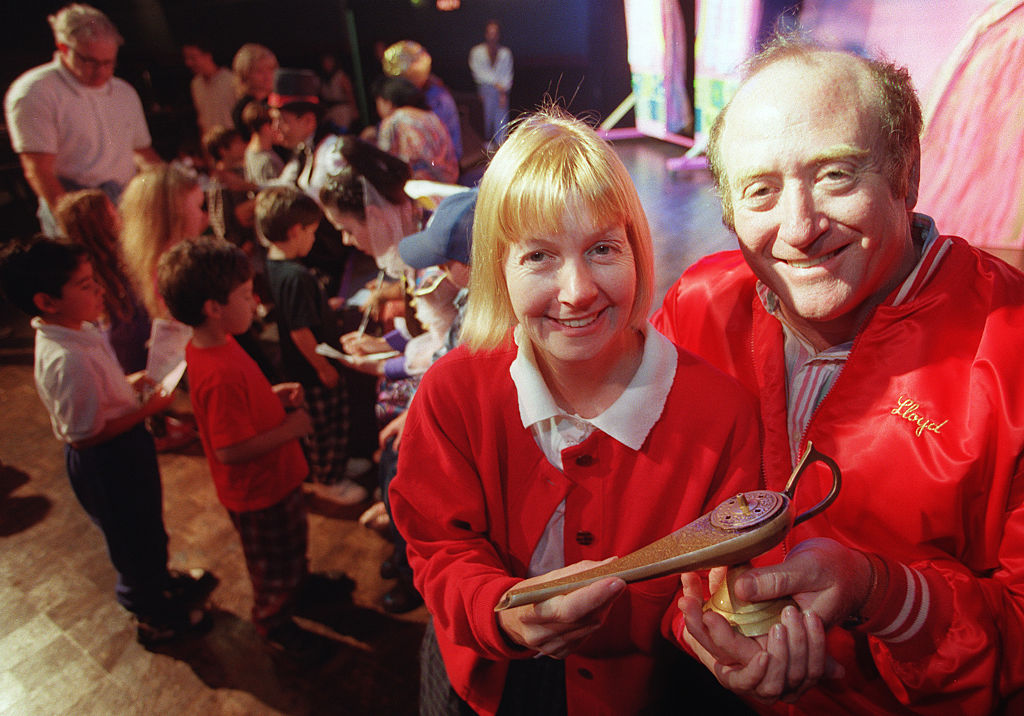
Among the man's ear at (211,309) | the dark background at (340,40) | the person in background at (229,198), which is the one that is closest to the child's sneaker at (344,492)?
the man's ear at (211,309)

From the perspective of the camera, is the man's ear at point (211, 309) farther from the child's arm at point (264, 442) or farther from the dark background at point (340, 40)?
the dark background at point (340, 40)

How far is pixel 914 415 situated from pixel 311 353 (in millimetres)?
2409

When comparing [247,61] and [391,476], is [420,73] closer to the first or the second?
[247,61]

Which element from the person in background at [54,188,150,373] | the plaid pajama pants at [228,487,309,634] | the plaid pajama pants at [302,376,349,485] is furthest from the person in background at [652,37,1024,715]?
the person in background at [54,188,150,373]

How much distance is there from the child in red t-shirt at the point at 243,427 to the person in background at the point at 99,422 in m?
0.31

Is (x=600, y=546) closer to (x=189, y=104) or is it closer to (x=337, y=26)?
(x=337, y=26)

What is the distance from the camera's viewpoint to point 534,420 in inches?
42.2

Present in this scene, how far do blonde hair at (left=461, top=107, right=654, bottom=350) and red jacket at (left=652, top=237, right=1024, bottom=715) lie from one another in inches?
16.5

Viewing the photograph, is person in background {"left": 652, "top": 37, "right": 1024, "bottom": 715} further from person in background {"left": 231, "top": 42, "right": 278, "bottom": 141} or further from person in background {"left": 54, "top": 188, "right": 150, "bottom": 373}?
person in background {"left": 231, "top": 42, "right": 278, "bottom": 141}

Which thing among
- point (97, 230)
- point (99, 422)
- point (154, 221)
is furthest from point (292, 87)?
point (99, 422)

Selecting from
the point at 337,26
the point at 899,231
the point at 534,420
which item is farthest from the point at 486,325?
the point at 337,26

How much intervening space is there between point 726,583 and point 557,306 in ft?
1.52

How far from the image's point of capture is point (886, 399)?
3.44 feet

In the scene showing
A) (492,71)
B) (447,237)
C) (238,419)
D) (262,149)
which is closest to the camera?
(447,237)
